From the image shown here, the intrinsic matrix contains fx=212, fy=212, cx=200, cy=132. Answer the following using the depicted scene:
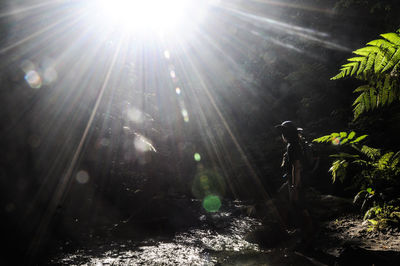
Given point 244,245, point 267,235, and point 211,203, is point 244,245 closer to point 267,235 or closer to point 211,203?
point 267,235

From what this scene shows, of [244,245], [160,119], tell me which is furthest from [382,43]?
[160,119]

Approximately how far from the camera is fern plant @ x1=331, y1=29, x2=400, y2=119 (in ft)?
5.46

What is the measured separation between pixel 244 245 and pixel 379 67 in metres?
3.98

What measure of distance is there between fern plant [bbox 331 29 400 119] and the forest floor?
78.0 inches

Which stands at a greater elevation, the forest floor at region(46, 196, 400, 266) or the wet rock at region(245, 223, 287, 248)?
the forest floor at region(46, 196, 400, 266)

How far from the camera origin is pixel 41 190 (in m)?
5.48

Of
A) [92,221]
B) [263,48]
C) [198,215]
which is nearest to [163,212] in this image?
[198,215]

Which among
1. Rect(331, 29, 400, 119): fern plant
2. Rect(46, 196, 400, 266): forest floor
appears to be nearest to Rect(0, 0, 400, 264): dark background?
Rect(46, 196, 400, 266): forest floor

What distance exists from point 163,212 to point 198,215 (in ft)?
3.54

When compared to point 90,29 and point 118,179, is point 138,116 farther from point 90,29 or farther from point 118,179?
point 118,179

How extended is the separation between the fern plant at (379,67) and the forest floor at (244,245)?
6.50 ft

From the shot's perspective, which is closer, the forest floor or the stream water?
the forest floor

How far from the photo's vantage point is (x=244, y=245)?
4.40m

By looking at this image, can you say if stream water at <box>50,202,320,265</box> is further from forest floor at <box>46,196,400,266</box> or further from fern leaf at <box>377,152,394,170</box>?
fern leaf at <box>377,152,394,170</box>
